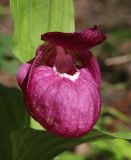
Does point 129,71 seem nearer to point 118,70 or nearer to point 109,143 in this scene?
point 118,70

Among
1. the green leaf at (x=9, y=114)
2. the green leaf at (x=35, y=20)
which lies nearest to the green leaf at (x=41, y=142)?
the green leaf at (x=9, y=114)

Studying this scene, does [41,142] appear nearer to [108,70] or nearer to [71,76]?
[71,76]

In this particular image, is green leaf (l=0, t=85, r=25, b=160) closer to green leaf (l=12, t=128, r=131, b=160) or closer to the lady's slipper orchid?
green leaf (l=12, t=128, r=131, b=160)

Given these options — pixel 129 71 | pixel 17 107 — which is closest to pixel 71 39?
pixel 17 107

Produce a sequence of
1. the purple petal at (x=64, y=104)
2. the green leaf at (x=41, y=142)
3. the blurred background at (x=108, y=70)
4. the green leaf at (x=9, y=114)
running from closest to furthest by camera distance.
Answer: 1. the purple petal at (x=64, y=104)
2. the green leaf at (x=41, y=142)
3. the green leaf at (x=9, y=114)
4. the blurred background at (x=108, y=70)

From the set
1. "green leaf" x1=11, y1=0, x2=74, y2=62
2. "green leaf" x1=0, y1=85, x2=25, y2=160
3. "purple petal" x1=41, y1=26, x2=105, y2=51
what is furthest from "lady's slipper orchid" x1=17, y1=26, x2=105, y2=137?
"green leaf" x1=0, y1=85, x2=25, y2=160

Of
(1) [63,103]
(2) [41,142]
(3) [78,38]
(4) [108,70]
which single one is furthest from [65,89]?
(4) [108,70]

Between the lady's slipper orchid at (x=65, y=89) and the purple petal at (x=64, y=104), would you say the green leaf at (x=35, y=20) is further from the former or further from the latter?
the purple petal at (x=64, y=104)
